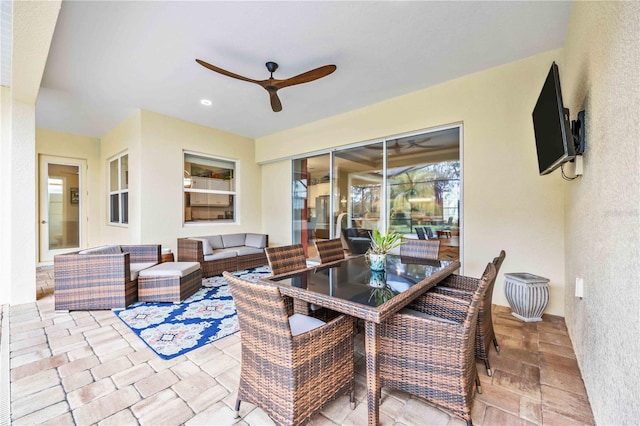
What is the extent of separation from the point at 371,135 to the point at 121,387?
4253mm

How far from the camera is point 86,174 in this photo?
6305 millimetres

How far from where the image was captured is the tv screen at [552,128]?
6.08ft

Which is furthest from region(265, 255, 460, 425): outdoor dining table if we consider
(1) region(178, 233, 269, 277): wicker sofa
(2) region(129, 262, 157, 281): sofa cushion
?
(1) region(178, 233, 269, 277): wicker sofa

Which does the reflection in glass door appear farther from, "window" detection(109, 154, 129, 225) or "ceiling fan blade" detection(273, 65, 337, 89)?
"window" detection(109, 154, 129, 225)

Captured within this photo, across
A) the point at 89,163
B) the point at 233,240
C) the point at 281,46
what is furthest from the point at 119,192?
the point at 281,46

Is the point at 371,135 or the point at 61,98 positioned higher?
the point at 61,98

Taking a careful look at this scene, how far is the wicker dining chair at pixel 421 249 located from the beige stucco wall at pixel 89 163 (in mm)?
7133

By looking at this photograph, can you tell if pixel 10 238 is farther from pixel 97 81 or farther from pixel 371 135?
pixel 371 135

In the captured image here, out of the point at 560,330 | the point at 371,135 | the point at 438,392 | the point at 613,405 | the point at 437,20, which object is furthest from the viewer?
the point at 371,135

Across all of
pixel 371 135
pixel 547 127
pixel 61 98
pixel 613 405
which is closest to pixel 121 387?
pixel 613 405

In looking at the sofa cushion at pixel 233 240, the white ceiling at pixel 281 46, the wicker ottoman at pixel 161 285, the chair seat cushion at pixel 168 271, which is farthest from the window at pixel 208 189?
the wicker ottoman at pixel 161 285

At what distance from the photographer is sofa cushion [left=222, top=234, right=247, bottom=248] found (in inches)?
220

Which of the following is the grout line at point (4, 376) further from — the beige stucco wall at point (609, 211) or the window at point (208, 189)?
the beige stucco wall at point (609, 211)

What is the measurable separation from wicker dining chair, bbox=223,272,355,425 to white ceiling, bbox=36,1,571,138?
96.2 inches
